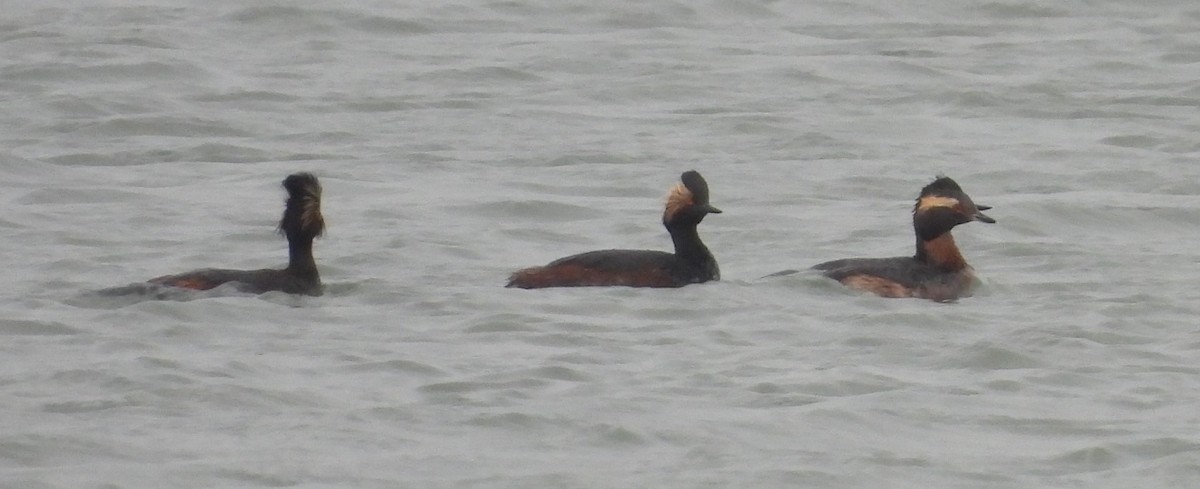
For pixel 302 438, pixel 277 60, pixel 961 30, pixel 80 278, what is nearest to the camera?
pixel 302 438

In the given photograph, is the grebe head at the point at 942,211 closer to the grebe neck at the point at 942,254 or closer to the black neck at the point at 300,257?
the grebe neck at the point at 942,254

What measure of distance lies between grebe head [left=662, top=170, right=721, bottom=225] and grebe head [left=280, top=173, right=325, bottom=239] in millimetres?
2049

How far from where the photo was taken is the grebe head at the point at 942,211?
15633 mm

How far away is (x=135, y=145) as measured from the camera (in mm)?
21609

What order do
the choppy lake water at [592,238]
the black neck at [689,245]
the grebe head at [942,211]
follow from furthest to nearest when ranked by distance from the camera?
the grebe head at [942,211], the black neck at [689,245], the choppy lake water at [592,238]

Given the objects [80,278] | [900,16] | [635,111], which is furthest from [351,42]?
[80,278]

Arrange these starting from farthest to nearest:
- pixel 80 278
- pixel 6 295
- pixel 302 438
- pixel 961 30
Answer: pixel 961 30 < pixel 80 278 < pixel 6 295 < pixel 302 438

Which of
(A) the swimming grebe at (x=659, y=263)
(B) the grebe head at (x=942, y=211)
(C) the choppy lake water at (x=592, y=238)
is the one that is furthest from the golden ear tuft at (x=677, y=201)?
(B) the grebe head at (x=942, y=211)

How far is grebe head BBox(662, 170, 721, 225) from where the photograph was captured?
15.6 metres

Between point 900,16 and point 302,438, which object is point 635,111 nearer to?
point 900,16

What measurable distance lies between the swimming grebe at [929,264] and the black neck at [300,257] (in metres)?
2.96

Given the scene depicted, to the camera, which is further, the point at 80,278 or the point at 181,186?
the point at 181,186

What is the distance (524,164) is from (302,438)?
9.78 meters

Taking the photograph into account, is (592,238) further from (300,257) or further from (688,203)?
(300,257)
